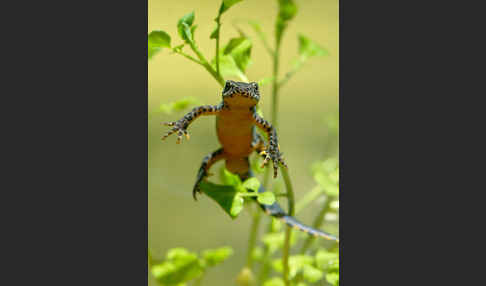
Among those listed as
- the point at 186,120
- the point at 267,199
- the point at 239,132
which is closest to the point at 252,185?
the point at 267,199

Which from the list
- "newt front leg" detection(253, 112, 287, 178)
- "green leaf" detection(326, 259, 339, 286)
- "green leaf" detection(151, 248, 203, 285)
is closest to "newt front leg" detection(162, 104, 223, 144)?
"newt front leg" detection(253, 112, 287, 178)

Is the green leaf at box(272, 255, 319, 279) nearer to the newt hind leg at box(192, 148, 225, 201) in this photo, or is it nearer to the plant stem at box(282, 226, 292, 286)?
the plant stem at box(282, 226, 292, 286)

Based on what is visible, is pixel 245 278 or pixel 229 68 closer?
pixel 229 68

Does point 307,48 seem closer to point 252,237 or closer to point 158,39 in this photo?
point 158,39

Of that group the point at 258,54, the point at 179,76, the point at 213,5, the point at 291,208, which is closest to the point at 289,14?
the point at 258,54

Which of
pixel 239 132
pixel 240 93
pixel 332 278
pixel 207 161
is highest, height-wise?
pixel 240 93

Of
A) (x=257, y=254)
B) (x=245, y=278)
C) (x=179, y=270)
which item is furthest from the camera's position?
(x=257, y=254)
